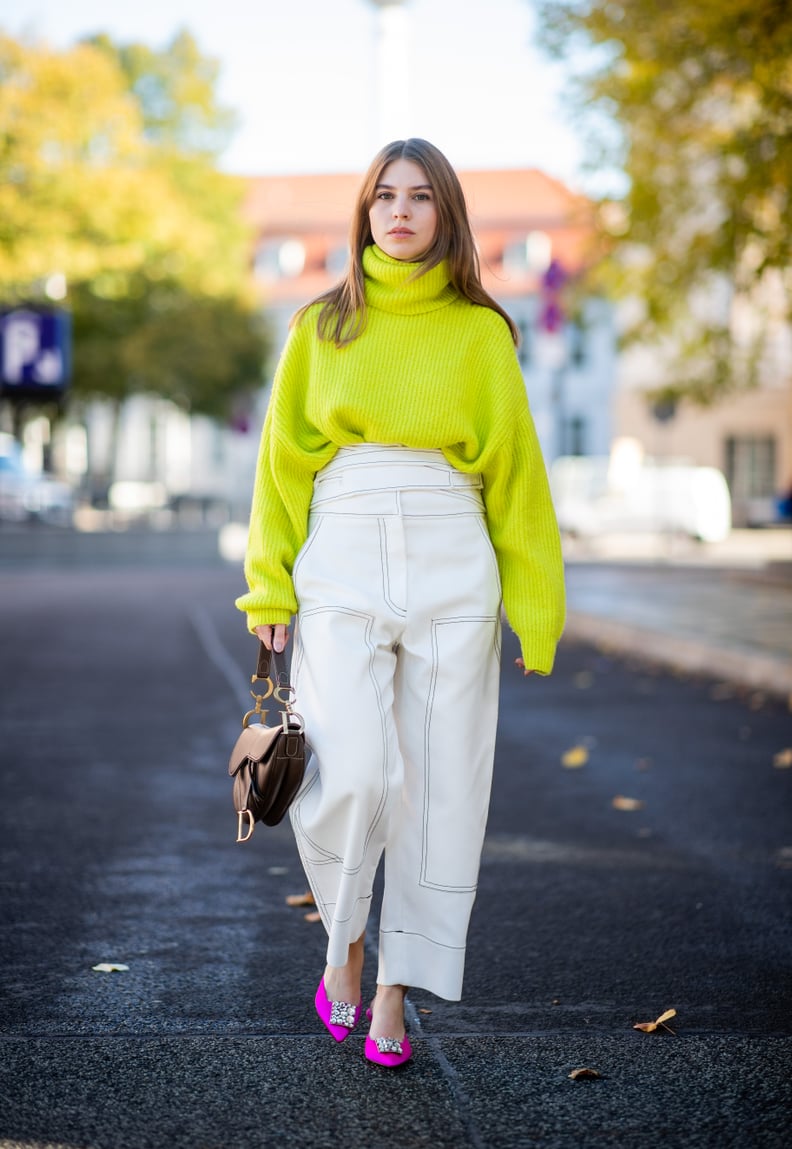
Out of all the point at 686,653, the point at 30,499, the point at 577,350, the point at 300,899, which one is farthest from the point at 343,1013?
the point at 577,350

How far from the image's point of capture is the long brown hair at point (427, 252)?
3188 millimetres

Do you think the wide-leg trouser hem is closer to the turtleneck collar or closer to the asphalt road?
the asphalt road

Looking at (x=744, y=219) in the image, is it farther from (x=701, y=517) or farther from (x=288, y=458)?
(x=701, y=517)

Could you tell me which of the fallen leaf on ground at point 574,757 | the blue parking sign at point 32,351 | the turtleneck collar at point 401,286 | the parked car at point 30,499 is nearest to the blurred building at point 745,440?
the parked car at point 30,499

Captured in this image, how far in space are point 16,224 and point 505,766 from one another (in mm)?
24394

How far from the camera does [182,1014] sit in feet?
11.7

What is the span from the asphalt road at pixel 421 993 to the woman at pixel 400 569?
0.29 meters

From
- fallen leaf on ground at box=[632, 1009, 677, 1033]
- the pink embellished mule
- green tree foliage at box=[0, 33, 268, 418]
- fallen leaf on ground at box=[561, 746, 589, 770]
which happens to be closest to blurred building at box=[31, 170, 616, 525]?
green tree foliage at box=[0, 33, 268, 418]

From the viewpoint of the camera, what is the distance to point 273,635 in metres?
3.27

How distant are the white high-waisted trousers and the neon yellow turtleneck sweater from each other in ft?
0.19

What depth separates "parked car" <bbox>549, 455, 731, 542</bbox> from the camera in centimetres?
3102

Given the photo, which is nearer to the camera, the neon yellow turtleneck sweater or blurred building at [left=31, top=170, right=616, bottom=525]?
the neon yellow turtleneck sweater

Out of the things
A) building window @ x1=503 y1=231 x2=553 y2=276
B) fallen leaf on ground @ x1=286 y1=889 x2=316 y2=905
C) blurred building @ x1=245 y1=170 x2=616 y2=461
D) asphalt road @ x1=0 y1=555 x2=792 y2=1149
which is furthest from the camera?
building window @ x1=503 y1=231 x2=553 y2=276

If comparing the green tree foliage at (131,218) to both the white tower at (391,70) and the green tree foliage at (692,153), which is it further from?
the green tree foliage at (692,153)
